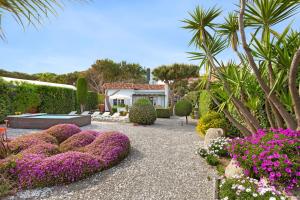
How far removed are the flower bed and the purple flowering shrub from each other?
3886 millimetres

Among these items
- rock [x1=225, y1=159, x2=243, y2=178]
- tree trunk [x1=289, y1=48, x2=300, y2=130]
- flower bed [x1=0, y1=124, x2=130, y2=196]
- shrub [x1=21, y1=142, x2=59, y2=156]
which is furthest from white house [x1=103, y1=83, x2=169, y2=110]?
tree trunk [x1=289, y1=48, x2=300, y2=130]

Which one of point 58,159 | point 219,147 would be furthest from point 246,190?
point 58,159

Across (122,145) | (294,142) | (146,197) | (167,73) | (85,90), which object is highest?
(167,73)

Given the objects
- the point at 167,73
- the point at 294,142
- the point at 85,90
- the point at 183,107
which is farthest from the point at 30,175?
the point at 167,73

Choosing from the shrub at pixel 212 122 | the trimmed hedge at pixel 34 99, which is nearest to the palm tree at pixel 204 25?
the shrub at pixel 212 122

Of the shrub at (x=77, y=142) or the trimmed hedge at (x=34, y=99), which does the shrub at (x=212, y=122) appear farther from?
the trimmed hedge at (x=34, y=99)

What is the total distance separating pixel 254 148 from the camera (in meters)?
4.83

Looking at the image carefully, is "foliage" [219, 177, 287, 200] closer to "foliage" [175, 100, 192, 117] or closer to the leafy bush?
"foliage" [175, 100, 192, 117]

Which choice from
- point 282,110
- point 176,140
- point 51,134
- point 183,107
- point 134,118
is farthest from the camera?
point 183,107

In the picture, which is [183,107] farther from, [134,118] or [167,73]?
[167,73]

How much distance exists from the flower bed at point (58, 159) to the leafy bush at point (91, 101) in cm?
2244

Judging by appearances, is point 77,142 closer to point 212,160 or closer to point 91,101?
point 212,160

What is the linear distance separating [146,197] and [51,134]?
5.71 m

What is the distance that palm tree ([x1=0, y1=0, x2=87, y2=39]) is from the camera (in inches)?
63.6
